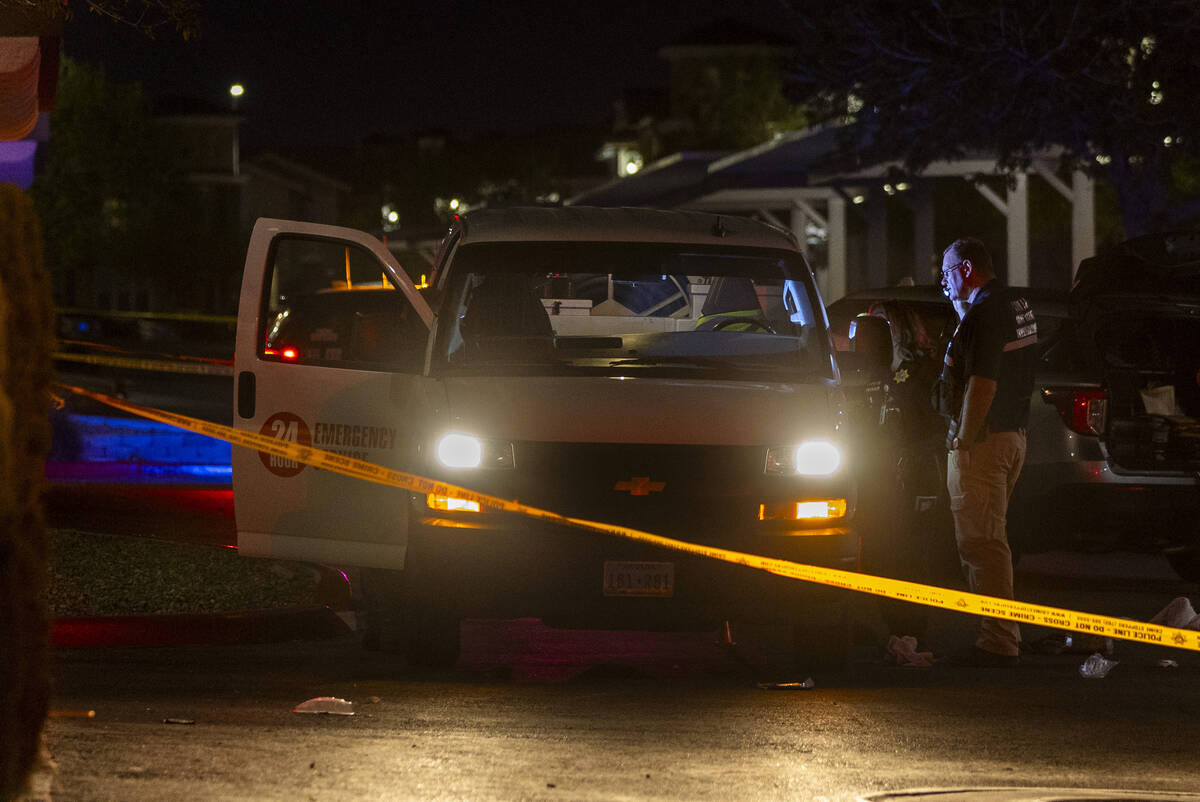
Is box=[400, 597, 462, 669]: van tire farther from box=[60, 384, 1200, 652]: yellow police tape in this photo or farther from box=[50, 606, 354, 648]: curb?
box=[50, 606, 354, 648]: curb

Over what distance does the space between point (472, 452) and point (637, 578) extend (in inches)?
35.6

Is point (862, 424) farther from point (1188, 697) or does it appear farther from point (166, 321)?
point (166, 321)

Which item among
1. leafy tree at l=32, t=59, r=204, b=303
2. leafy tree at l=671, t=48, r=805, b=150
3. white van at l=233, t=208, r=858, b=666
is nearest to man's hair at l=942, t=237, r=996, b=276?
white van at l=233, t=208, r=858, b=666

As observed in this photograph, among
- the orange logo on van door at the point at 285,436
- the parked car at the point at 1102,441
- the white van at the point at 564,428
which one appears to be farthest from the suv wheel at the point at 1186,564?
the orange logo on van door at the point at 285,436

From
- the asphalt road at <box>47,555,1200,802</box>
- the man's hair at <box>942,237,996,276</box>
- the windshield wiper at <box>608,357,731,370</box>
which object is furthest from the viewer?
the man's hair at <box>942,237,996,276</box>

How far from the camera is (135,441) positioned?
902 inches

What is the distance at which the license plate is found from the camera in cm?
748

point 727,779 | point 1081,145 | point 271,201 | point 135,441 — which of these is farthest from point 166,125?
point 727,779

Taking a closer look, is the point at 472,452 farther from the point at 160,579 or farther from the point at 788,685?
the point at 160,579

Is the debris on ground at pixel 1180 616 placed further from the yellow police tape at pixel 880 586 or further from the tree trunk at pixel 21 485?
the tree trunk at pixel 21 485

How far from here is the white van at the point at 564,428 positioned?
24.7 ft

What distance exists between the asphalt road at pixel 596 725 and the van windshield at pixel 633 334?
1.45 m

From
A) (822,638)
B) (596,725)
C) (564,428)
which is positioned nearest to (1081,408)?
(822,638)

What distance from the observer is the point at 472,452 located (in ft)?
25.0
